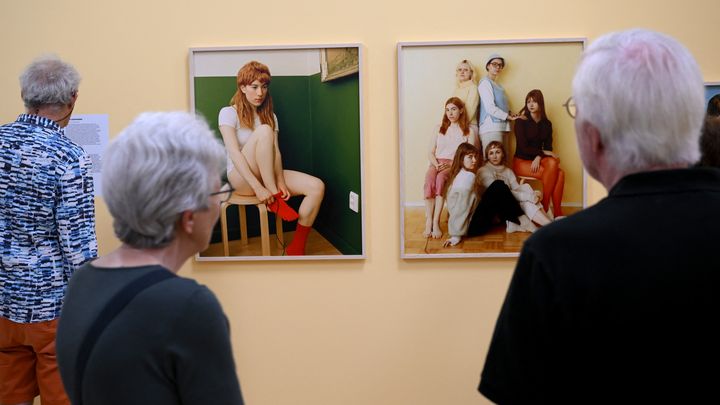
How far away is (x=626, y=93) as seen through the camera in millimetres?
1117

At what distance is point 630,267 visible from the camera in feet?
3.51

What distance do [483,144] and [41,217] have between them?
184 cm

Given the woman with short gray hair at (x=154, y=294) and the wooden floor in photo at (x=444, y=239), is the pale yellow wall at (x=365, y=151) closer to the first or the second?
the wooden floor in photo at (x=444, y=239)

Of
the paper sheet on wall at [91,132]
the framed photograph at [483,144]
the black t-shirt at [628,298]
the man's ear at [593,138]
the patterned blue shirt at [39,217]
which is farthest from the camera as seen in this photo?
the paper sheet on wall at [91,132]

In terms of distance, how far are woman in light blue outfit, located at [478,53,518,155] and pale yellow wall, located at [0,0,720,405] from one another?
14 centimetres

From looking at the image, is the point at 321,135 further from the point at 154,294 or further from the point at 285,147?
the point at 154,294

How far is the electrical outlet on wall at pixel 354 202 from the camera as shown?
3.09 meters

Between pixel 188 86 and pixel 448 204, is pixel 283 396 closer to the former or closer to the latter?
pixel 448 204

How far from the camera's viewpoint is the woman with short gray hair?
1.15 meters

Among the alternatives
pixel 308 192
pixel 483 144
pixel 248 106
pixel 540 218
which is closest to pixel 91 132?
pixel 248 106

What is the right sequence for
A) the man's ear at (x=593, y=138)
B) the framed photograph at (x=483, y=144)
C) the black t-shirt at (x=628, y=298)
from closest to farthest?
1. the black t-shirt at (x=628, y=298)
2. the man's ear at (x=593, y=138)
3. the framed photograph at (x=483, y=144)

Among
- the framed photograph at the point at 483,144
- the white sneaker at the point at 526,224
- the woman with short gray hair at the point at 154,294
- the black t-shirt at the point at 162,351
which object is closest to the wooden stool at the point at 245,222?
the framed photograph at the point at 483,144

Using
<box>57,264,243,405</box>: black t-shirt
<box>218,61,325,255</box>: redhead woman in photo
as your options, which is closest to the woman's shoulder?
<box>218,61,325,255</box>: redhead woman in photo

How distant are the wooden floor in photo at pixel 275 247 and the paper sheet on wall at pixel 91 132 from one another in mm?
660
